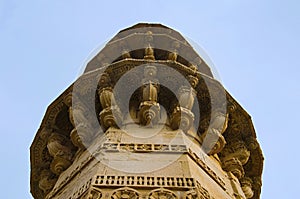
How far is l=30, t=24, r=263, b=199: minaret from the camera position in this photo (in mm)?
7109

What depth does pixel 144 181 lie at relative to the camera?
20.7 ft

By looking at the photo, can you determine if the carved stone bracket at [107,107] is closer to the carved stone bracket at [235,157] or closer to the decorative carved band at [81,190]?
the decorative carved band at [81,190]

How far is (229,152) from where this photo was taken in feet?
28.9

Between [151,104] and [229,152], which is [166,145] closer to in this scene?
[151,104]

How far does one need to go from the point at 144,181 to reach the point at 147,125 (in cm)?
165

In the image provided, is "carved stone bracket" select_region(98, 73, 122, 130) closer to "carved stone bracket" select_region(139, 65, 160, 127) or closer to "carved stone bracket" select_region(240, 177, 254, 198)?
"carved stone bracket" select_region(139, 65, 160, 127)

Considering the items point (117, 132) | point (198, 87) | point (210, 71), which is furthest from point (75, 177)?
point (210, 71)

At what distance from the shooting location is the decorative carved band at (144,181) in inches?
245

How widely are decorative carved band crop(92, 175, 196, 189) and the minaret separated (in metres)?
0.24

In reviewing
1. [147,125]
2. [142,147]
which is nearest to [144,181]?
[142,147]

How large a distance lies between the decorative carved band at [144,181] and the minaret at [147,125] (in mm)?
242

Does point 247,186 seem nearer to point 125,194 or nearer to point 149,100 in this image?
point 149,100

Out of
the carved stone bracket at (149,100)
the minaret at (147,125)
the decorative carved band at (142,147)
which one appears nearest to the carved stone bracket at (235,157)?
the minaret at (147,125)

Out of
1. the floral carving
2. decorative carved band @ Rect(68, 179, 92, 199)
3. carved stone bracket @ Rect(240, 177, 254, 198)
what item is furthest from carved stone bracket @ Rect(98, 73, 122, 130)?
carved stone bracket @ Rect(240, 177, 254, 198)
